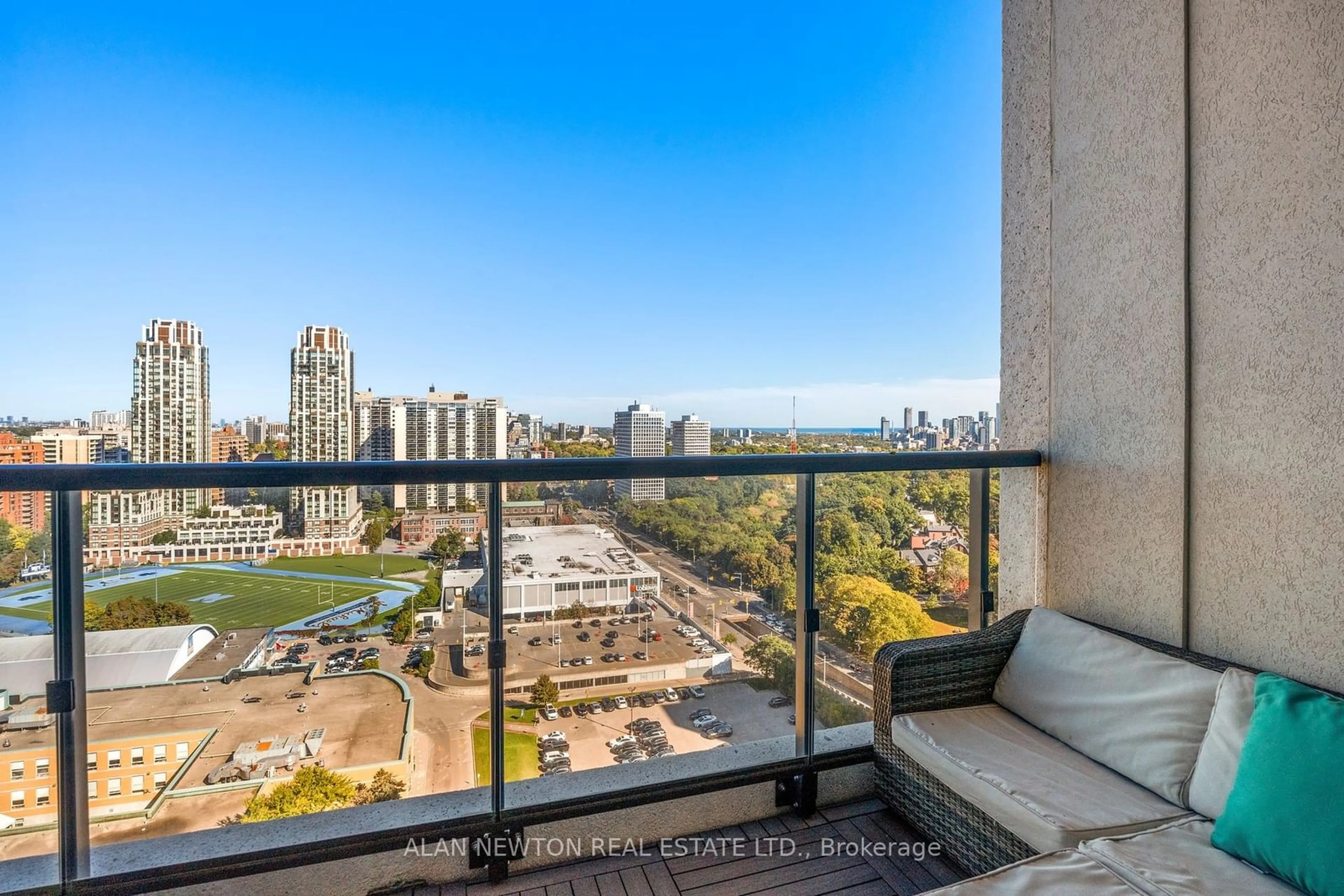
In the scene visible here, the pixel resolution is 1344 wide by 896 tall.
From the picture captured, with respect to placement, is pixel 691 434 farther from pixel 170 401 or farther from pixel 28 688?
pixel 170 401

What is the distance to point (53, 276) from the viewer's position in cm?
833

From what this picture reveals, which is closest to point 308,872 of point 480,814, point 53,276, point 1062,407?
point 480,814

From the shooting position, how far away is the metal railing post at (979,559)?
2.50m

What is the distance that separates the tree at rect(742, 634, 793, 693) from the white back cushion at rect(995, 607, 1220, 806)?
0.74 m

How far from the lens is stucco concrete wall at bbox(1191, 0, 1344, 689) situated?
157 cm

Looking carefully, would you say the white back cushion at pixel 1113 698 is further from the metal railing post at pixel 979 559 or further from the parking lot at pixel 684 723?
the parking lot at pixel 684 723

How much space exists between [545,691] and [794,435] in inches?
85.2

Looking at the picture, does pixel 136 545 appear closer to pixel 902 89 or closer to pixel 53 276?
pixel 902 89

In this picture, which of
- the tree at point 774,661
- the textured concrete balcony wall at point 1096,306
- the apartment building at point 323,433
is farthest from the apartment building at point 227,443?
the textured concrete balcony wall at point 1096,306

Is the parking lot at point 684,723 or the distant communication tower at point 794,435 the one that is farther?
the distant communication tower at point 794,435

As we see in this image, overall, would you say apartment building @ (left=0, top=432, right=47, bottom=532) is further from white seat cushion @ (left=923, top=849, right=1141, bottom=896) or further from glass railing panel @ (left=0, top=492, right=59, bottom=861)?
white seat cushion @ (left=923, top=849, right=1141, bottom=896)

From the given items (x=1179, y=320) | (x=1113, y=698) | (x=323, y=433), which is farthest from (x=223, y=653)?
(x=323, y=433)

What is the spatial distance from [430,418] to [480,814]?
1514mm

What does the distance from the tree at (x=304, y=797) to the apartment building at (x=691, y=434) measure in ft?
5.33
